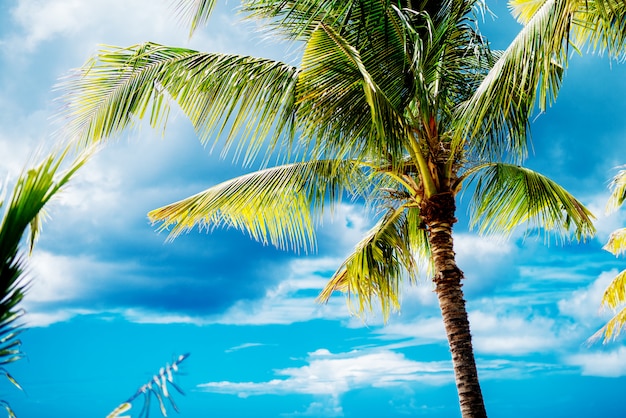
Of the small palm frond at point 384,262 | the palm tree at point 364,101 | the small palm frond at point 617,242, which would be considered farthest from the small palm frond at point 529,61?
the small palm frond at point 617,242

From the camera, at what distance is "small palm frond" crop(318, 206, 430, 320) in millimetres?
7602

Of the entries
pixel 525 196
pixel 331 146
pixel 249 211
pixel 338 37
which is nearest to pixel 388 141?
pixel 331 146

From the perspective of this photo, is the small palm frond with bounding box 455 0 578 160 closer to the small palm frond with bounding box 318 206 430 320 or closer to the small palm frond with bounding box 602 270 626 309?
the small palm frond with bounding box 318 206 430 320

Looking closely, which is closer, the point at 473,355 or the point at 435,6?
the point at 473,355

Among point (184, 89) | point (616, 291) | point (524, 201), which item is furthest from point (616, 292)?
point (184, 89)

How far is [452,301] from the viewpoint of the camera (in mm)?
5836

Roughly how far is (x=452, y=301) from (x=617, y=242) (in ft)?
Answer: 21.3

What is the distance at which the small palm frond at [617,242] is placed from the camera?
10.6 metres

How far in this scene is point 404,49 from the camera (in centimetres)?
522

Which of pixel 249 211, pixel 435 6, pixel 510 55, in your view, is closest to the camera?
pixel 510 55

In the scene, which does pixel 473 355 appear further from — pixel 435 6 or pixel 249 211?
pixel 435 6

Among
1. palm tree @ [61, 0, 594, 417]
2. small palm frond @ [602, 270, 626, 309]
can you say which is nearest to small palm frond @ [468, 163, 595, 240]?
palm tree @ [61, 0, 594, 417]

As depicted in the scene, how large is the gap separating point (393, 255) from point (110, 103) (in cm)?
431

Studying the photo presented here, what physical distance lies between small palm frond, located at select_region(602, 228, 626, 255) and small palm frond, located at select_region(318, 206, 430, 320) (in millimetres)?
4521
